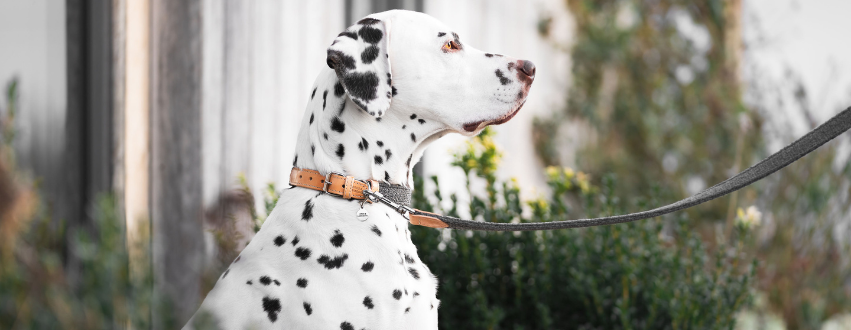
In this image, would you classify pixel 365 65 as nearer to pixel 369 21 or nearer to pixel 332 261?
pixel 369 21

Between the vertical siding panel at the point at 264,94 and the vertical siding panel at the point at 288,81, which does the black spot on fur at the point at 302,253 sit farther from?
the vertical siding panel at the point at 288,81

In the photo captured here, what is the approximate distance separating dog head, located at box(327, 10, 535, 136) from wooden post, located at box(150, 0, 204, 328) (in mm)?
1409

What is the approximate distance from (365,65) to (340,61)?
0.07m

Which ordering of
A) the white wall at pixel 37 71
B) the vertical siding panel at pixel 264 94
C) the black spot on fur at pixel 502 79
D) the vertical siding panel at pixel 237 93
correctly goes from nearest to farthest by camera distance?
the black spot on fur at pixel 502 79, the white wall at pixel 37 71, the vertical siding panel at pixel 237 93, the vertical siding panel at pixel 264 94

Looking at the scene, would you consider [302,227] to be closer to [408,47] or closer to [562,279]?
[408,47]

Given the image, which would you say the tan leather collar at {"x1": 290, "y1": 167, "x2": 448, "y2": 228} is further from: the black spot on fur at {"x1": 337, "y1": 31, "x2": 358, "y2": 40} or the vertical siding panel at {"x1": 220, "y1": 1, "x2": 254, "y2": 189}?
the vertical siding panel at {"x1": 220, "y1": 1, "x2": 254, "y2": 189}

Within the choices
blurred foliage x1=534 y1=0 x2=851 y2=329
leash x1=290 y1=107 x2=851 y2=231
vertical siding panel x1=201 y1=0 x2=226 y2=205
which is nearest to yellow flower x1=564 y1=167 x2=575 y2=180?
leash x1=290 y1=107 x2=851 y2=231

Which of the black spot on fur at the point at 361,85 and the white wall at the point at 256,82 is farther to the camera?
the white wall at the point at 256,82

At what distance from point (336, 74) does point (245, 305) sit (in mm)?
617

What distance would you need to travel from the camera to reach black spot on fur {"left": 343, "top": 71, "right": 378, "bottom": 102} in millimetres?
1513

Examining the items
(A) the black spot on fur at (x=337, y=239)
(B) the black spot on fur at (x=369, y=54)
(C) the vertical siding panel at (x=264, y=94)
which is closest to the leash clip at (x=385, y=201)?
(A) the black spot on fur at (x=337, y=239)

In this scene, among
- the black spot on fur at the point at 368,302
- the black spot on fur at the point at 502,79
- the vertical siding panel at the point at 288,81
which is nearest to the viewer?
the black spot on fur at the point at 368,302

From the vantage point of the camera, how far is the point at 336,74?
1.57 meters

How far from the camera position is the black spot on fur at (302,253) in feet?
4.85
